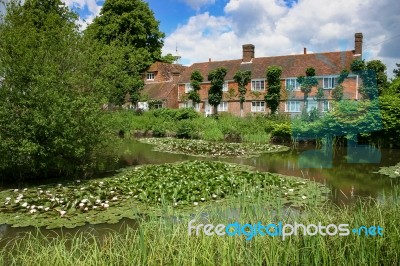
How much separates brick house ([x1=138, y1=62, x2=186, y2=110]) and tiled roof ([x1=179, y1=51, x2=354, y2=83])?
5.57ft

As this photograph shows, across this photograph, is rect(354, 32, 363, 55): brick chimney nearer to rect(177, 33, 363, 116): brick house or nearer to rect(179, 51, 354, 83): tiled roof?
rect(177, 33, 363, 116): brick house

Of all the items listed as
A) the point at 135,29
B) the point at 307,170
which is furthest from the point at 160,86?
the point at 307,170

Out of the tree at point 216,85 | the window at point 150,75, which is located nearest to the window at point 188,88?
the tree at point 216,85

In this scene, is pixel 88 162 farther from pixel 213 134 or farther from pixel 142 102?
pixel 142 102

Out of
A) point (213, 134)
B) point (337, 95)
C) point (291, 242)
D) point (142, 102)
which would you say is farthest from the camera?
point (142, 102)

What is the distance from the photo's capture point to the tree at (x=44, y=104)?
11094mm

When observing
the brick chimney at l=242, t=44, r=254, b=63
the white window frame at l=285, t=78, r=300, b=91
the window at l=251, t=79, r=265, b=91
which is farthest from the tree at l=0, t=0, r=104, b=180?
the brick chimney at l=242, t=44, r=254, b=63

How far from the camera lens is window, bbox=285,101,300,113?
3925 centimetres

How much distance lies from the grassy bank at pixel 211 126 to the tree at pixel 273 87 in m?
7.47

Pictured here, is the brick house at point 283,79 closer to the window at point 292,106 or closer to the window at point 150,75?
the window at point 292,106

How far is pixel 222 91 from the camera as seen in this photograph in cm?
4425

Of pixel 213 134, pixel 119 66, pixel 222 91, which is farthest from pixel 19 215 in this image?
pixel 222 91

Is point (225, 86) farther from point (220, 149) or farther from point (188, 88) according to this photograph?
point (220, 149)

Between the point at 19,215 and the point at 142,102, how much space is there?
40.4m
